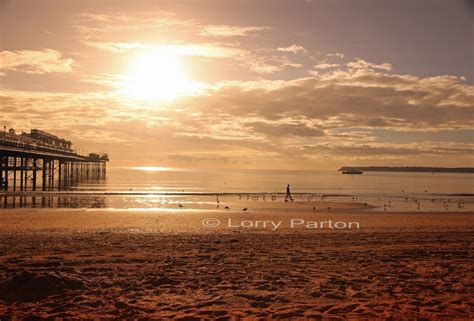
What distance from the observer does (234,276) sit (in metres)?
9.24

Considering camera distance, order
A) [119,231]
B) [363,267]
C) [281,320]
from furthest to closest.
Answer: [119,231] → [363,267] → [281,320]

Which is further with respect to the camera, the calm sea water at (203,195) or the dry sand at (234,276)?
the calm sea water at (203,195)

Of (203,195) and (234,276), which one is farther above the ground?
(203,195)

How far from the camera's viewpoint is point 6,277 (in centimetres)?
869

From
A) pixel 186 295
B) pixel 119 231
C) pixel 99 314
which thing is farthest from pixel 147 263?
pixel 119 231

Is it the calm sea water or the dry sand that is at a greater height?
the calm sea water

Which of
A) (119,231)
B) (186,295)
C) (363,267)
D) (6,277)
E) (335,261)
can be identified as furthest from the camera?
(119,231)

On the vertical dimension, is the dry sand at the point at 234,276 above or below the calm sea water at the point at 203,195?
below

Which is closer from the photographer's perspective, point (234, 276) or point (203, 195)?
point (234, 276)

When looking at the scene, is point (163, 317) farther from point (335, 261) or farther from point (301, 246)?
point (301, 246)

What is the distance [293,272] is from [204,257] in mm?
2890

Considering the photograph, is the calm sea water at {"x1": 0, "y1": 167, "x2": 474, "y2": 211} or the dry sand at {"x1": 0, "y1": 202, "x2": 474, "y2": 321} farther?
the calm sea water at {"x1": 0, "y1": 167, "x2": 474, "y2": 211}

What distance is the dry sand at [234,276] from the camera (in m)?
7.02

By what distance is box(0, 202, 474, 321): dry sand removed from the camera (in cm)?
702
